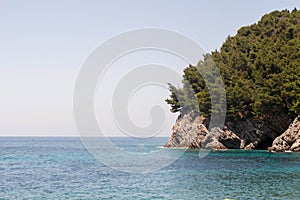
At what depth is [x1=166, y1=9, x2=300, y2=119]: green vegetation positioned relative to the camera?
2724 inches

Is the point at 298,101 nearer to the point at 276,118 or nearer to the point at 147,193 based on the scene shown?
the point at 276,118

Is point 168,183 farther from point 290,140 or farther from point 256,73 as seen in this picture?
point 256,73

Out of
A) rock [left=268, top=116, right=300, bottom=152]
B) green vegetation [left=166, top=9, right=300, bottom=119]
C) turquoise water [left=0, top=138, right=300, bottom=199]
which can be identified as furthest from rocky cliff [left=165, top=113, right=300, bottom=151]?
turquoise water [left=0, top=138, right=300, bottom=199]

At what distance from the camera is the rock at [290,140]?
68.1 m

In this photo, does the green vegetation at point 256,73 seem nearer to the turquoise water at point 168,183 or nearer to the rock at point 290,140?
the rock at point 290,140

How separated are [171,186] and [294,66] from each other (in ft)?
135

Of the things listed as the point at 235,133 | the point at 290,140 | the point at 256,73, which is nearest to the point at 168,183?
the point at 290,140

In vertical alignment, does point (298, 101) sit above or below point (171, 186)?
above

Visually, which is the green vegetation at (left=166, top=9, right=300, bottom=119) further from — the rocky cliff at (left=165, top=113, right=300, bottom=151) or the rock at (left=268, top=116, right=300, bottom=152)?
the rock at (left=268, top=116, right=300, bottom=152)

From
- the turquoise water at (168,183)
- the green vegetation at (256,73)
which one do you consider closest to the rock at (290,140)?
the green vegetation at (256,73)

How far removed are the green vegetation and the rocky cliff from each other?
1.83m

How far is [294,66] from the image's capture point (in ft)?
224

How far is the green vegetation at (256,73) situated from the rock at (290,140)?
2476 millimetres

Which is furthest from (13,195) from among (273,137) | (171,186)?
(273,137)
